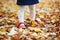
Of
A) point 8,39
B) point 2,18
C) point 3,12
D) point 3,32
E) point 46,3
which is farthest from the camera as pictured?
point 46,3

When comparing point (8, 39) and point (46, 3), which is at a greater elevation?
point (46, 3)

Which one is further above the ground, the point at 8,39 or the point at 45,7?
the point at 45,7

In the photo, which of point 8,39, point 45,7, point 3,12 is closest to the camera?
point 8,39

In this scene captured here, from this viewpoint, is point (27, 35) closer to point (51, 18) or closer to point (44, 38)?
point (44, 38)

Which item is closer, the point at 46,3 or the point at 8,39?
the point at 8,39

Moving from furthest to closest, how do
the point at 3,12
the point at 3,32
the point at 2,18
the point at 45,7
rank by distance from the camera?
the point at 45,7 → the point at 3,12 → the point at 2,18 → the point at 3,32

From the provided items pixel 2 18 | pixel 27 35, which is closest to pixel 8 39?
pixel 27 35

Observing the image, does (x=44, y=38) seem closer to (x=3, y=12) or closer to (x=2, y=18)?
(x=2, y=18)

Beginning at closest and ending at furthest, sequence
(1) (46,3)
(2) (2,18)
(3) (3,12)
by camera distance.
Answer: (2) (2,18) < (3) (3,12) < (1) (46,3)

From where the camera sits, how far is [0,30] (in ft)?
7.33

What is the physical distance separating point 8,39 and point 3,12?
95 centimetres

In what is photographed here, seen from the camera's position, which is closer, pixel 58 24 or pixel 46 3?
pixel 58 24

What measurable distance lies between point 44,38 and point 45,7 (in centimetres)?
128

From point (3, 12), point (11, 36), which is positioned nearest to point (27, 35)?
point (11, 36)
